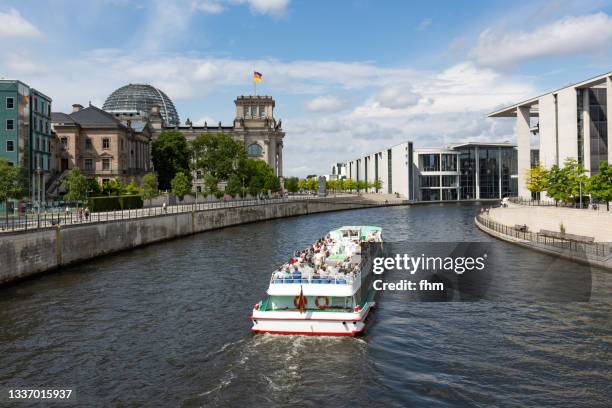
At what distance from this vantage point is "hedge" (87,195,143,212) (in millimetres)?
75844

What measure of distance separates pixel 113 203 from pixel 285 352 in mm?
63273

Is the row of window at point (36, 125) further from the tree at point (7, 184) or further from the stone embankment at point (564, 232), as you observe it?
the stone embankment at point (564, 232)

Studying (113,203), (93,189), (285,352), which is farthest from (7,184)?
(285,352)

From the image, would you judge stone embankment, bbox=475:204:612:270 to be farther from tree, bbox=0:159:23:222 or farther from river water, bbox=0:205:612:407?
tree, bbox=0:159:23:222

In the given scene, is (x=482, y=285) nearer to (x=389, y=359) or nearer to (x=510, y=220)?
(x=389, y=359)

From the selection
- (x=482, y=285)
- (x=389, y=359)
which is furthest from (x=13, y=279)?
(x=482, y=285)

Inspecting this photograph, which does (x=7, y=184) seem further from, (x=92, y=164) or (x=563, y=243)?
Answer: (x=92, y=164)

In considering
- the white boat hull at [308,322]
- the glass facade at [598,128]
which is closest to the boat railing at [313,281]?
the white boat hull at [308,322]

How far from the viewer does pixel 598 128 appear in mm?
82938

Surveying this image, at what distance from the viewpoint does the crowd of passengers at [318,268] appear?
29.6 meters

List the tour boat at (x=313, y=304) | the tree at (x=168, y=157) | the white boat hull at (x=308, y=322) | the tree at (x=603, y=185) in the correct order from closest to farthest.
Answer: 1. the white boat hull at (x=308, y=322)
2. the tour boat at (x=313, y=304)
3. the tree at (x=603, y=185)
4. the tree at (x=168, y=157)

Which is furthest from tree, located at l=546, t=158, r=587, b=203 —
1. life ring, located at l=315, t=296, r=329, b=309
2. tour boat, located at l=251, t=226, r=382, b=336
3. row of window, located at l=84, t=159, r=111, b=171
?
row of window, located at l=84, t=159, r=111, b=171

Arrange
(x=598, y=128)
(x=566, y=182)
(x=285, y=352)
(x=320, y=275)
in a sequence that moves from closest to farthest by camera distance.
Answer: (x=285, y=352), (x=320, y=275), (x=566, y=182), (x=598, y=128)

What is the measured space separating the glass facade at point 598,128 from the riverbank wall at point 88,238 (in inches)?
2586
